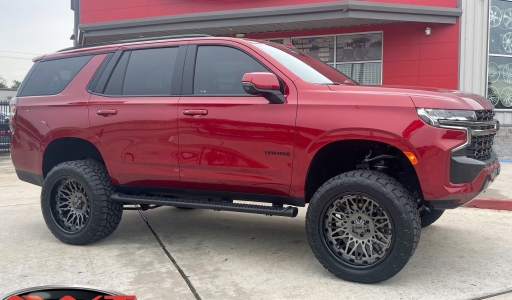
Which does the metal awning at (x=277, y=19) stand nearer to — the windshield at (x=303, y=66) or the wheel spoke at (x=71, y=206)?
the windshield at (x=303, y=66)

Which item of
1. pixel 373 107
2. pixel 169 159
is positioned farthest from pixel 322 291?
pixel 169 159

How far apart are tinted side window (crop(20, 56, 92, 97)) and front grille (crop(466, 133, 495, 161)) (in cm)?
384

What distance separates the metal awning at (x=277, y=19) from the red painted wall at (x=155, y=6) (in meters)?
0.30

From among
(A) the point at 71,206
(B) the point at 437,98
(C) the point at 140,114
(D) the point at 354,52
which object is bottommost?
(A) the point at 71,206

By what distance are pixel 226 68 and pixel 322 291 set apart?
213 cm

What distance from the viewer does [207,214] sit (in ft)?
21.0

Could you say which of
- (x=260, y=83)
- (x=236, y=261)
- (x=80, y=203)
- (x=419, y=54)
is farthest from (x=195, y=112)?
(x=419, y=54)

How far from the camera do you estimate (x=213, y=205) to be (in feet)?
14.2

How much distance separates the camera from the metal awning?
12.0 m

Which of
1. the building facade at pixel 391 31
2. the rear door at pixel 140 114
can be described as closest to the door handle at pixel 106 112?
the rear door at pixel 140 114

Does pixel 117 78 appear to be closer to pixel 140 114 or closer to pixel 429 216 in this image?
pixel 140 114

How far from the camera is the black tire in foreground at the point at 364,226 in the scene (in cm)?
363

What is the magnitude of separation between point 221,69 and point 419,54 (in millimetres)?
9494

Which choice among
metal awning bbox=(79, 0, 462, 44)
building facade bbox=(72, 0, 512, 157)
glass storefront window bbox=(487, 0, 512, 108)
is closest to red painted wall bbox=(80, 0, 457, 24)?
building facade bbox=(72, 0, 512, 157)
